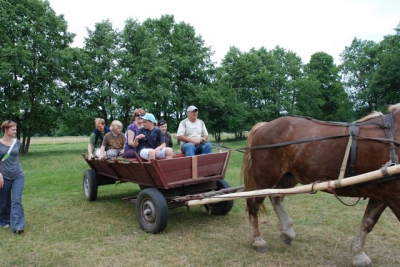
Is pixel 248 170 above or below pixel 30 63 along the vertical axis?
below

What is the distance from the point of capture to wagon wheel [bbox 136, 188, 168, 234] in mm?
4855

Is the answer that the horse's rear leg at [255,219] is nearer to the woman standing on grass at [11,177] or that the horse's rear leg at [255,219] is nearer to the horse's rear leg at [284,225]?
the horse's rear leg at [284,225]

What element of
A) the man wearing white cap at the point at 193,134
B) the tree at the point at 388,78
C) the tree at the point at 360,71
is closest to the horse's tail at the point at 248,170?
the man wearing white cap at the point at 193,134

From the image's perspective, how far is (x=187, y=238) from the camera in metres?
4.79

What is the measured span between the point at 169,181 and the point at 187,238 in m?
0.87

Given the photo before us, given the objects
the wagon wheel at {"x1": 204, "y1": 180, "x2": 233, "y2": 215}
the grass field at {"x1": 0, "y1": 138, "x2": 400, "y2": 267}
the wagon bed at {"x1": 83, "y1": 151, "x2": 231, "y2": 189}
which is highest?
the wagon bed at {"x1": 83, "y1": 151, "x2": 231, "y2": 189}

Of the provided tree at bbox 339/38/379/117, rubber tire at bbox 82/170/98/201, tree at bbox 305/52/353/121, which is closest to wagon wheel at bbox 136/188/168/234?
rubber tire at bbox 82/170/98/201

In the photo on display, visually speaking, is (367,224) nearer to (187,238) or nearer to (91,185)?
(187,238)

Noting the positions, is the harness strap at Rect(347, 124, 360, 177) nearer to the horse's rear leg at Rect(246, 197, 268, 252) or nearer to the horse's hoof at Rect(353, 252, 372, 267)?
the horse's hoof at Rect(353, 252, 372, 267)

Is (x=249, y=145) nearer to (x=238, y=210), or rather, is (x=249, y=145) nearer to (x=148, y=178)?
(x=148, y=178)

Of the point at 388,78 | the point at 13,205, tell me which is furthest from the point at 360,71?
the point at 13,205

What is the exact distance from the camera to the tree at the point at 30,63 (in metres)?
18.5

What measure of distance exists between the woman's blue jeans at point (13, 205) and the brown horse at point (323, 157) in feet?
11.5

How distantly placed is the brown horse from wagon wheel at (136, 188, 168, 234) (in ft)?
4.17
